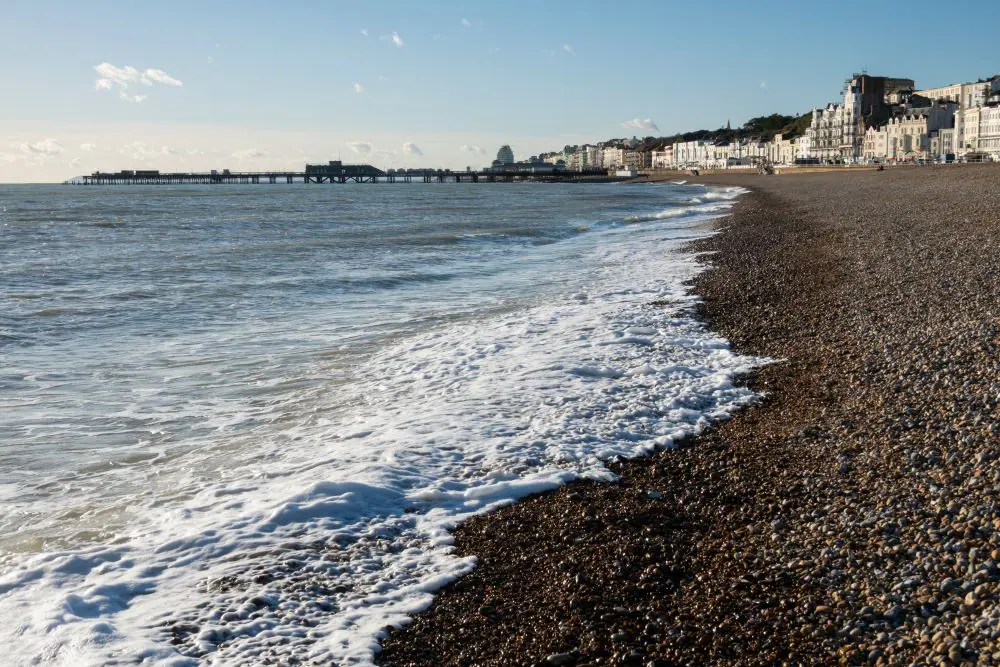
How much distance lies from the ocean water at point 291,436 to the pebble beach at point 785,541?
0.38 metres

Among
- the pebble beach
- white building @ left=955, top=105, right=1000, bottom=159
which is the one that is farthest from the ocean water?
white building @ left=955, top=105, right=1000, bottom=159

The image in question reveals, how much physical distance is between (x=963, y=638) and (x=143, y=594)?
13.4 ft

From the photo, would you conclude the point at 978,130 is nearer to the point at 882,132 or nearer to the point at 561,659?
the point at 882,132

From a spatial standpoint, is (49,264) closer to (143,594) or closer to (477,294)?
(477,294)

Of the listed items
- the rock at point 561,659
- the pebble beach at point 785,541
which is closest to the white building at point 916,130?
the pebble beach at point 785,541

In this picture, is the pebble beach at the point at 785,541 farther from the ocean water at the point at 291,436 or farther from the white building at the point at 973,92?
the white building at the point at 973,92

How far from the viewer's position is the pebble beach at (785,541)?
3.70 meters

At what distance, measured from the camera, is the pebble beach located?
370cm

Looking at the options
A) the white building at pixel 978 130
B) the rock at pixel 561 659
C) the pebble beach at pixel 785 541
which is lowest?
the rock at pixel 561 659

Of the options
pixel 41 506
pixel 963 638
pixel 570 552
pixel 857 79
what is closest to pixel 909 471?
pixel 963 638

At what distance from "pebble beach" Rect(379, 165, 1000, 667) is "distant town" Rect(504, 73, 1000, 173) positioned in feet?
325

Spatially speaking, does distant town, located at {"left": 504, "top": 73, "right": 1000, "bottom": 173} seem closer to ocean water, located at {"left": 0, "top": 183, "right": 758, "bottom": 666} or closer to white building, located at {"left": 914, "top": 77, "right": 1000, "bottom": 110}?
white building, located at {"left": 914, "top": 77, "right": 1000, "bottom": 110}

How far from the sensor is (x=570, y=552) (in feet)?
15.3

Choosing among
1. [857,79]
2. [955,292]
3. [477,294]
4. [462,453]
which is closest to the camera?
[462,453]
